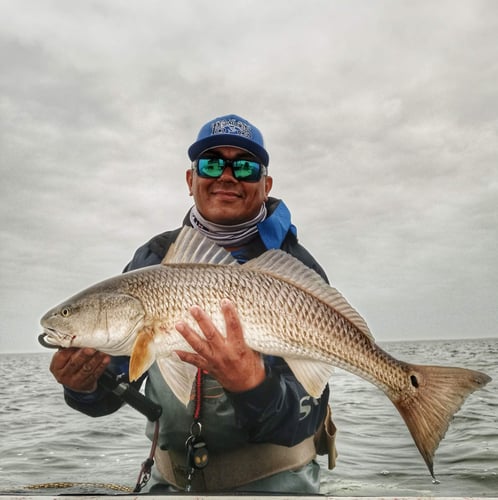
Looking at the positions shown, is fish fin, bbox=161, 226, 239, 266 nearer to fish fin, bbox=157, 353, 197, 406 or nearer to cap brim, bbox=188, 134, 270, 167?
fish fin, bbox=157, 353, 197, 406

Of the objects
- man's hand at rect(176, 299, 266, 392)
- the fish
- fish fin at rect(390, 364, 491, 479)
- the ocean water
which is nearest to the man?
man's hand at rect(176, 299, 266, 392)

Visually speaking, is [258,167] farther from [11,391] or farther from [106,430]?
[11,391]

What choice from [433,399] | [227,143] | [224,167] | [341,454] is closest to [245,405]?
[433,399]

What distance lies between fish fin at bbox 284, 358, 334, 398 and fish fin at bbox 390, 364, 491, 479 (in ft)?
1.42

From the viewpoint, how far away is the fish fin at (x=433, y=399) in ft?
9.30

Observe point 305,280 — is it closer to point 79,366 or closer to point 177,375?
point 177,375

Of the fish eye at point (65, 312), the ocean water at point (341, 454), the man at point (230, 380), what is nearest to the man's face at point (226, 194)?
the man at point (230, 380)

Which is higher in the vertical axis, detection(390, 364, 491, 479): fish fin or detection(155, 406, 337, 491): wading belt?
detection(390, 364, 491, 479): fish fin

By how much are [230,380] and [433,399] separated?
1168 mm

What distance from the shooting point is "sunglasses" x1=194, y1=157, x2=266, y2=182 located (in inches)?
162

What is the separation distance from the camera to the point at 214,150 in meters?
4.19

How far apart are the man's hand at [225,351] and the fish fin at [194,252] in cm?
41

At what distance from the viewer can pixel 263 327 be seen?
115 inches

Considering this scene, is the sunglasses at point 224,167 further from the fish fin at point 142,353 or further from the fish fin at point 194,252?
the fish fin at point 142,353
